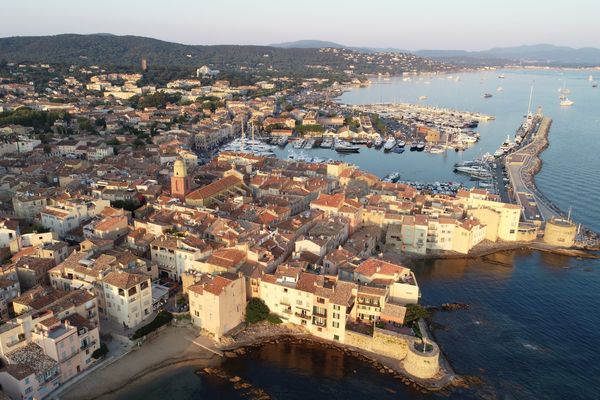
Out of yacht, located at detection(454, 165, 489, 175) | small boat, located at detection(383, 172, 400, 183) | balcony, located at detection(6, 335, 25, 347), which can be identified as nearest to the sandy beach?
balcony, located at detection(6, 335, 25, 347)

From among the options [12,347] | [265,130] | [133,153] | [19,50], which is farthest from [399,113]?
[19,50]

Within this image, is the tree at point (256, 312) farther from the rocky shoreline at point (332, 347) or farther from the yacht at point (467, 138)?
the yacht at point (467, 138)

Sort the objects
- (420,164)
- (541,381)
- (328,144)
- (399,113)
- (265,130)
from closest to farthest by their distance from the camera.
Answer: (541,381) → (420,164) → (328,144) → (265,130) → (399,113)

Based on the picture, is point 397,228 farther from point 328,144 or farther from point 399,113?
point 399,113

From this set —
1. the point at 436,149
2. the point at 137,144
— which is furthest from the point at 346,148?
the point at 137,144

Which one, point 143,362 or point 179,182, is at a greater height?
point 179,182

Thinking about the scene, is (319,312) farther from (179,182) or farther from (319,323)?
(179,182)
